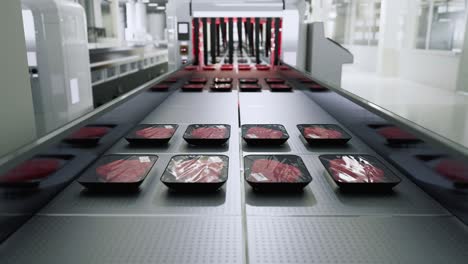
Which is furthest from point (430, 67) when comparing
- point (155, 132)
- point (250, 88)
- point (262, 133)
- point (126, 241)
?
point (126, 241)

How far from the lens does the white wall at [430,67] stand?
27.8 feet

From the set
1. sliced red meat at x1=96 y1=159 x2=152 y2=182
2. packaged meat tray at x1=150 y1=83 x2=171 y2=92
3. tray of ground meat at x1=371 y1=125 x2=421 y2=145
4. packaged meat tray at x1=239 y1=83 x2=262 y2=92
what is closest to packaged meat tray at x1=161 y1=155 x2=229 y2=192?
sliced red meat at x1=96 y1=159 x2=152 y2=182

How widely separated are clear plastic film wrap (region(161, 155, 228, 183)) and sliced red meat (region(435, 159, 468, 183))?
74 centimetres

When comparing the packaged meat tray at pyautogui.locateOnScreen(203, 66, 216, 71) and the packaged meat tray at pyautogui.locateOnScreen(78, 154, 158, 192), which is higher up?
the packaged meat tray at pyautogui.locateOnScreen(203, 66, 216, 71)

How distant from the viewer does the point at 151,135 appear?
2.03 m

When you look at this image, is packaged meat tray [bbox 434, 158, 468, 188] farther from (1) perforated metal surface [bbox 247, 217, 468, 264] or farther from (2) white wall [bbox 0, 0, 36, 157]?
(2) white wall [bbox 0, 0, 36, 157]

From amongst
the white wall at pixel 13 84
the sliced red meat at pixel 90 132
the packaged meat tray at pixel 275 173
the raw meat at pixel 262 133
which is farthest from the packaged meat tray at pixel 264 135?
the white wall at pixel 13 84

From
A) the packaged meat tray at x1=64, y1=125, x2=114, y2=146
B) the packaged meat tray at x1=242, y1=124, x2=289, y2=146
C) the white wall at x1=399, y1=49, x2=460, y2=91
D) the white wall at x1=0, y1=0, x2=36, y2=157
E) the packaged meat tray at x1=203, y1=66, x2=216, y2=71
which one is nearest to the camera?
the packaged meat tray at x1=64, y1=125, x2=114, y2=146

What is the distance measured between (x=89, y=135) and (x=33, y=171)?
1.53 ft

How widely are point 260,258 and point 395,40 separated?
1190 cm

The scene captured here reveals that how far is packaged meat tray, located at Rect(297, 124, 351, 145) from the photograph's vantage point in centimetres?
196

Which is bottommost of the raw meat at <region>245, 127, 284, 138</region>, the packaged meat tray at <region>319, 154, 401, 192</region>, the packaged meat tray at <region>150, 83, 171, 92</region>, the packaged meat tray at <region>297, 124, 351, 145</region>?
the packaged meat tray at <region>319, 154, 401, 192</region>

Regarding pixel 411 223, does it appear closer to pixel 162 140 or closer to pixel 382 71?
pixel 162 140

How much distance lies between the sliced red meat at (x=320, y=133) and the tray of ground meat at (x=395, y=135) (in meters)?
0.23
